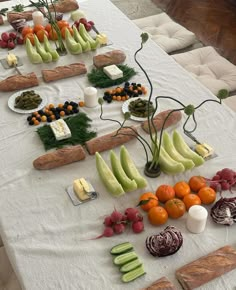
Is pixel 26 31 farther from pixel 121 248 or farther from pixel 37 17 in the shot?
pixel 121 248

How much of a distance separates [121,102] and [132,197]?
523mm

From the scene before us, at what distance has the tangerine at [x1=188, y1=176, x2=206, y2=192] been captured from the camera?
124cm

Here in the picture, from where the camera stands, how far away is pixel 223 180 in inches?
49.8

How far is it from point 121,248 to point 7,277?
44cm

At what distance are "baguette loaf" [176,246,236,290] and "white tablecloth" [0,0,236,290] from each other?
0.8 inches

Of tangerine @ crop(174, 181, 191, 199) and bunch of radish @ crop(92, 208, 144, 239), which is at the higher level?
tangerine @ crop(174, 181, 191, 199)

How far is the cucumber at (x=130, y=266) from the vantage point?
1.04m

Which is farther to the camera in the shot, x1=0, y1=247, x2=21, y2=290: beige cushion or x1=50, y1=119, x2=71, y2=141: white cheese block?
x1=50, y1=119, x2=71, y2=141: white cheese block

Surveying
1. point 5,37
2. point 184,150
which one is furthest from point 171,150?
point 5,37

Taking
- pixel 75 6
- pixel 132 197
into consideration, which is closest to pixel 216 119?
pixel 132 197

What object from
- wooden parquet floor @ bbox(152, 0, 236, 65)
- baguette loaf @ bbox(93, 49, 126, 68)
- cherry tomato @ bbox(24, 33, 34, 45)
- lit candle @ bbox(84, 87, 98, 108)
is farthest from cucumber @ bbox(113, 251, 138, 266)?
wooden parquet floor @ bbox(152, 0, 236, 65)

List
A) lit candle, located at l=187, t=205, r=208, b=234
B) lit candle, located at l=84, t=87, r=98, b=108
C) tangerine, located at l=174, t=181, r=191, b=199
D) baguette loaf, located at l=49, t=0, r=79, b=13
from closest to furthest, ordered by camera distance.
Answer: lit candle, located at l=187, t=205, r=208, b=234, tangerine, located at l=174, t=181, r=191, b=199, lit candle, located at l=84, t=87, r=98, b=108, baguette loaf, located at l=49, t=0, r=79, b=13

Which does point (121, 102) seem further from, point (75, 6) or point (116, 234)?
point (75, 6)

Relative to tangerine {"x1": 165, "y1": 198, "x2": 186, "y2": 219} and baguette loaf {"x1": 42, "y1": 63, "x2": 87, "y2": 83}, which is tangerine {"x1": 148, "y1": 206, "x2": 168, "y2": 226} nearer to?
tangerine {"x1": 165, "y1": 198, "x2": 186, "y2": 219}
